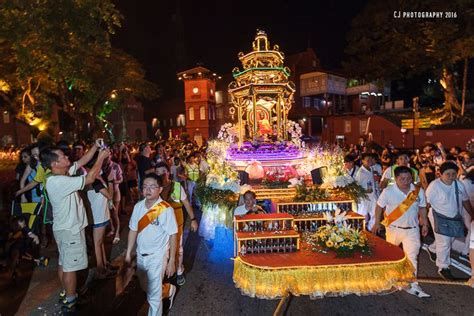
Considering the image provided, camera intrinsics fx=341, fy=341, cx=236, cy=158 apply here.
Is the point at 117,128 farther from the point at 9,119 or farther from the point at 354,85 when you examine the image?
the point at 354,85

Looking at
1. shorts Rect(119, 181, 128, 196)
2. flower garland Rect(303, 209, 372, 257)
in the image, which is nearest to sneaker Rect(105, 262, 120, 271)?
flower garland Rect(303, 209, 372, 257)

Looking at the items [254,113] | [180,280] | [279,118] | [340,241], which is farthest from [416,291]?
[279,118]

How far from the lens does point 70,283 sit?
4.43m

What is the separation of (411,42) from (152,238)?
22226 mm

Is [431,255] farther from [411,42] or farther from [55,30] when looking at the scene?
[411,42]

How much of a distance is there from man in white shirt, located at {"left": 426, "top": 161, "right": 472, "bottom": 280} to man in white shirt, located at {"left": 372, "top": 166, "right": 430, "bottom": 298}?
0.45m

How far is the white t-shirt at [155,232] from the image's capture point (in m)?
3.90

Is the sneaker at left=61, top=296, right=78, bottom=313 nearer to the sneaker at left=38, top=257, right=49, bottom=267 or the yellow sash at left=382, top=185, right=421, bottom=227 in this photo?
the sneaker at left=38, top=257, right=49, bottom=267

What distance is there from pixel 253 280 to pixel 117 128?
46.3m

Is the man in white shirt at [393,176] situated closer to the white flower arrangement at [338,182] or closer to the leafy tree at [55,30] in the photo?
the white flower arrangement at [338,182]

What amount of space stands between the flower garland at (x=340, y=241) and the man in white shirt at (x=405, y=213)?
62 centimetres

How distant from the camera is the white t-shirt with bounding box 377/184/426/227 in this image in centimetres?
502

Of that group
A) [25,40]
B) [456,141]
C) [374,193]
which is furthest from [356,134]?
[25,40]

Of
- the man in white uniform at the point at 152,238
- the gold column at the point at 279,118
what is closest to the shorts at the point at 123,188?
the gold column at the point at 279,118
